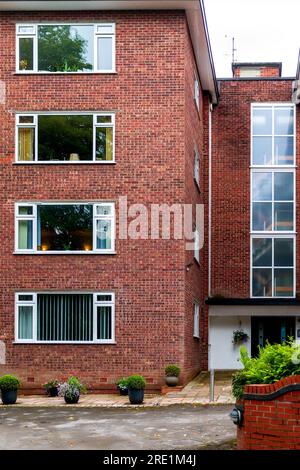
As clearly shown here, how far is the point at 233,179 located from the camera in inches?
1292

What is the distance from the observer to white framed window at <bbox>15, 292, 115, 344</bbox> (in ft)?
79.2

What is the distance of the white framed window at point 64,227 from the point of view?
24.5 meters

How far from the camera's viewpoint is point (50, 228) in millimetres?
24641

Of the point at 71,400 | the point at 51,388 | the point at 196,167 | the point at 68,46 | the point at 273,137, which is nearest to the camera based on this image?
the point at 71,400

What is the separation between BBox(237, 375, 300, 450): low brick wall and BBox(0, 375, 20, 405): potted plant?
11.3 metres

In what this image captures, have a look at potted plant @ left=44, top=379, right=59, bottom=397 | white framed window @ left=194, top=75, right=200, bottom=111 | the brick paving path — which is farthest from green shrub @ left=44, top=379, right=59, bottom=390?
white framed window @ left=194, top=75, right=200, bottom=111

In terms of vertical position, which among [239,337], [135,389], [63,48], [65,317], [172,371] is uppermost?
[63,48]

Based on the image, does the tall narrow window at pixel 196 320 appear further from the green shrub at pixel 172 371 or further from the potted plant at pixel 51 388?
the potted plant at pixel 51 388

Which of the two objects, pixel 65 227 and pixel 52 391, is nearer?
pixel 52 391

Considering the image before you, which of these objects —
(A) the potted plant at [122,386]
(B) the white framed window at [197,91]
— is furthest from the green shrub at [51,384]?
(B) the white framed window at [197,91]

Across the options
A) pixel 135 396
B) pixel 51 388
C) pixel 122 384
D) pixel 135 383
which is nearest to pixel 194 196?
pixel 122 384

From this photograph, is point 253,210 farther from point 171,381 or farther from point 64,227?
point 171,381

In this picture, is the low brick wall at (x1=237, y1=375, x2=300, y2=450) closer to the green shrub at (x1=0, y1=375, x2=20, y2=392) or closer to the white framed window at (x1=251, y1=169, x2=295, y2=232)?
the green shrub at (x1=0, y1=375, x2=20, y2=392)

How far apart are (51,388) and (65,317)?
6.88 ft
